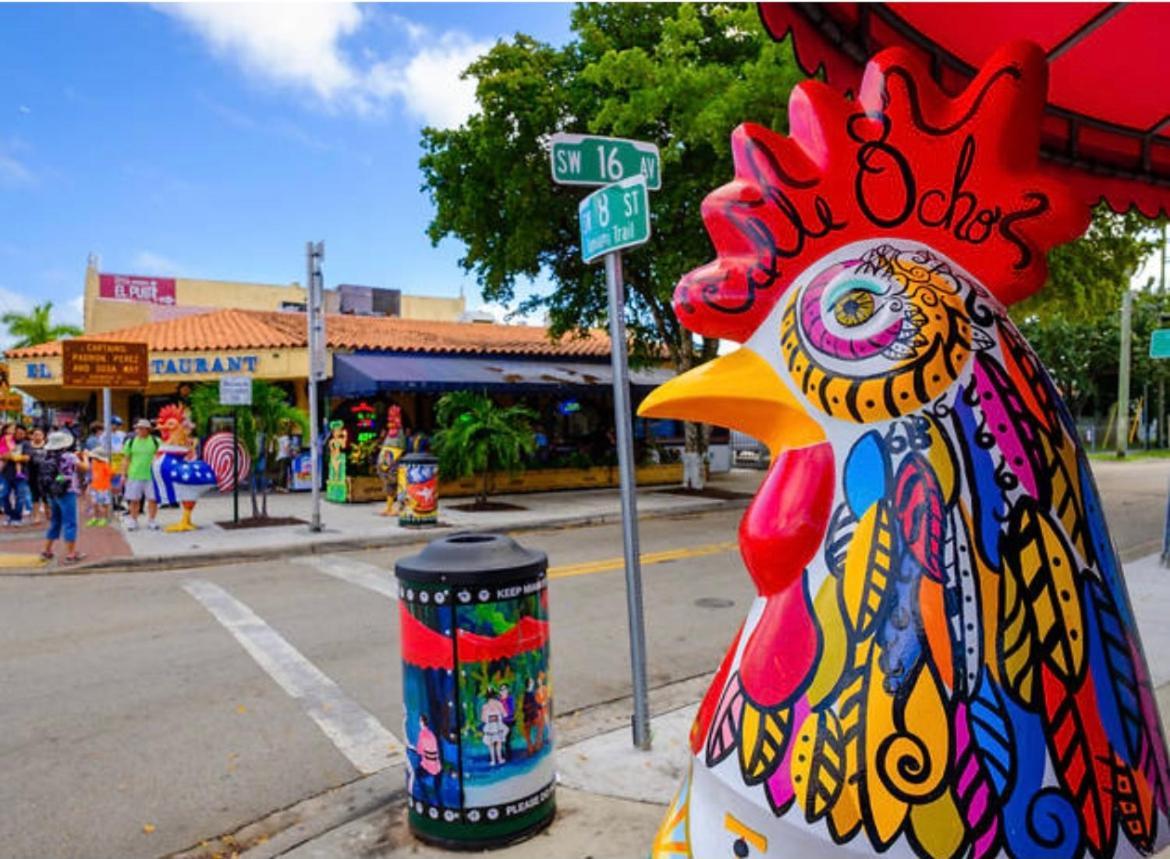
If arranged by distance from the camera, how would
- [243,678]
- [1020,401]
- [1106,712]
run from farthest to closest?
[243,678], [1020,401], [1106,712]

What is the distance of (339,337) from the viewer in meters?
19.6

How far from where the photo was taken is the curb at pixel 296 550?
982cm

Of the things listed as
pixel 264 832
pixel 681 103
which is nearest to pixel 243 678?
pixel 264 832

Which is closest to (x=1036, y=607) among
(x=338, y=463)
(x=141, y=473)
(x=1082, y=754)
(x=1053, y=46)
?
(x=1082, y=754)

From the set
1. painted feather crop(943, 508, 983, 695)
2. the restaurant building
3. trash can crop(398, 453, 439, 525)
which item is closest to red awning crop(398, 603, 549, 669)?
painted feather crop(943, 508, 983, 695)

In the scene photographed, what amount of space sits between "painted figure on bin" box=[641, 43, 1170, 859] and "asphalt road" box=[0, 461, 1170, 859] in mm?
3249

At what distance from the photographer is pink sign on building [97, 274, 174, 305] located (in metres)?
30.9

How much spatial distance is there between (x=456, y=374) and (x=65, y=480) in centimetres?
923

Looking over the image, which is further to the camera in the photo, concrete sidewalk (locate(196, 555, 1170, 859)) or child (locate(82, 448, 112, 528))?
child (locate(82, 448, 112, 528))

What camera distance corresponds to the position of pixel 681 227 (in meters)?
13.6

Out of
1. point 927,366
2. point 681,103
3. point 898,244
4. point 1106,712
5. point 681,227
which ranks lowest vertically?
point 1106,712

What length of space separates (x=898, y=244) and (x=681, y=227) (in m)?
12.3

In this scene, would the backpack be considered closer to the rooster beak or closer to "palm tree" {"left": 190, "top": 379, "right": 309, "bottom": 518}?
"palm tree" {"left": 190, "top": 379, "right": 309, "bottom": 518}

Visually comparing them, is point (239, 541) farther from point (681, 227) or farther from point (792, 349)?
point (792, 349)
